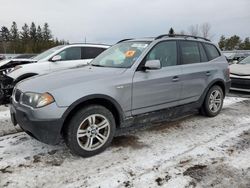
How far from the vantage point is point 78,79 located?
3.62m

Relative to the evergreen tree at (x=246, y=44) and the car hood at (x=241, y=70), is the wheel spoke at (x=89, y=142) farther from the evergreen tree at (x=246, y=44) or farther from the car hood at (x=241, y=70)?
the evergreen tree at (x=246, y=44)

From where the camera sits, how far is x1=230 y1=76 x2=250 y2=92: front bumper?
26.4 feet

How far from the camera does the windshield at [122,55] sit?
4.20 meters

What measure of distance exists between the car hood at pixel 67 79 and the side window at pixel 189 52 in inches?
59.2

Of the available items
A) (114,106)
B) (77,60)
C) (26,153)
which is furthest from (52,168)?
(77,60)

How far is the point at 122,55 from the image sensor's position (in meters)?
4.44

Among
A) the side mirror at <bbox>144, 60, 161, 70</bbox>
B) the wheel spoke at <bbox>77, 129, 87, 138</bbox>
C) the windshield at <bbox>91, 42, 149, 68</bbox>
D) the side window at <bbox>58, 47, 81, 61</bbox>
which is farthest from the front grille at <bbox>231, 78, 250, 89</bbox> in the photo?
the wheel spoke at <bbox>77, 129, 87, 138</bbox>

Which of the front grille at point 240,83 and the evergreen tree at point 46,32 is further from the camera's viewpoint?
the evergreen tree at point 46,32

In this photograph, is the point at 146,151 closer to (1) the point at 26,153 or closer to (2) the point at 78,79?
(2) the point at 78,79

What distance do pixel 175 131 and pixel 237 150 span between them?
113cm

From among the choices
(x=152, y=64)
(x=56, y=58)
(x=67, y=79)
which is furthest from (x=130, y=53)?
(x=56, y=58)

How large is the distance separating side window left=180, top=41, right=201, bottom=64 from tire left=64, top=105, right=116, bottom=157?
2.01 m

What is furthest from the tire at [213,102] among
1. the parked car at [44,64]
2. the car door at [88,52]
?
the car door at [88,52]

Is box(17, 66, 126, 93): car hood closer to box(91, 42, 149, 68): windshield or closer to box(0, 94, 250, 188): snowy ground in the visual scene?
box(91, 42, 149, 68): windshield
